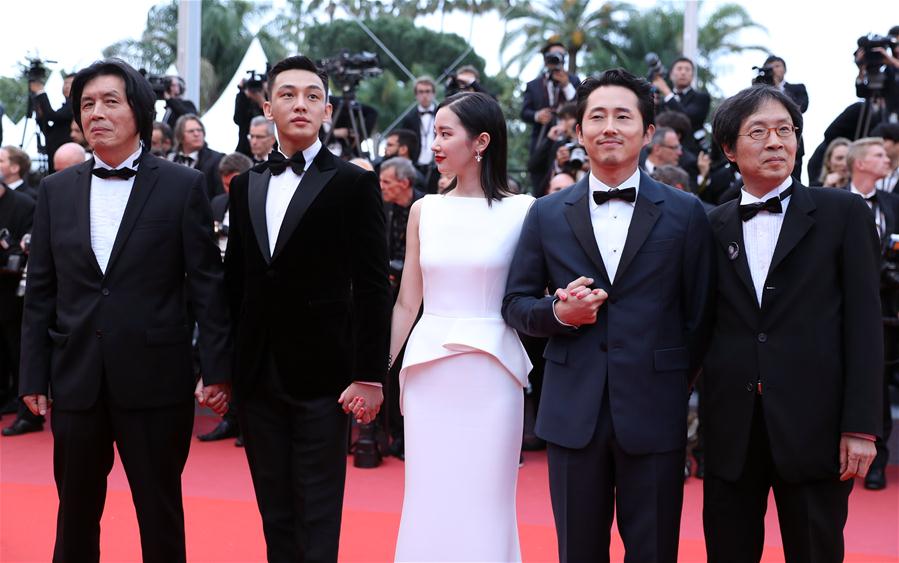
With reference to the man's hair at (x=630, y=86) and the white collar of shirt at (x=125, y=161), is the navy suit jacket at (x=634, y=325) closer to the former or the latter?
the man's hair at (x=630, y=86)

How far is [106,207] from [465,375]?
127 centimetres

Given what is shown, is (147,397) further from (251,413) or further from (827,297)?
(827,297)

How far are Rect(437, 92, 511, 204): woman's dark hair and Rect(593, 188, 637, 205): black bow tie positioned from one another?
43cm

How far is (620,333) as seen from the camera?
2.56 m

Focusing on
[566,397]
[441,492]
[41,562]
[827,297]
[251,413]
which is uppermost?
[827,297]

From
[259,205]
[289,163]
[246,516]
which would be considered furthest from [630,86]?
[246,516]

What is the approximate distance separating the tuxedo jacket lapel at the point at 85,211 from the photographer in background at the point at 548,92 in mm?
5560

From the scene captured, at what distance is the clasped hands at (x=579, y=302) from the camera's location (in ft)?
8.04

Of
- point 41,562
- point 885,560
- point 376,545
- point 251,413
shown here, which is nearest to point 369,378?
point 251,413

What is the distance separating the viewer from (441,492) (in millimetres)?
2916

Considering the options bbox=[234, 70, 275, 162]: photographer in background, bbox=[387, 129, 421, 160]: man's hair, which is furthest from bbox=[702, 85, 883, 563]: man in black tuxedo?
bbox=[234, 70, 275, 162]: photographer in background

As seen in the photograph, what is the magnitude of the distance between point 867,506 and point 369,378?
3.26 metres

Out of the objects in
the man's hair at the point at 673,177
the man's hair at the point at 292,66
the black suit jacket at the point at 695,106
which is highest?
the black suit jacket at the point at 695,106

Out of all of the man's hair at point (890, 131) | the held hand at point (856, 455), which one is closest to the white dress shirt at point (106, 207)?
the held hand at point (856, 455)
